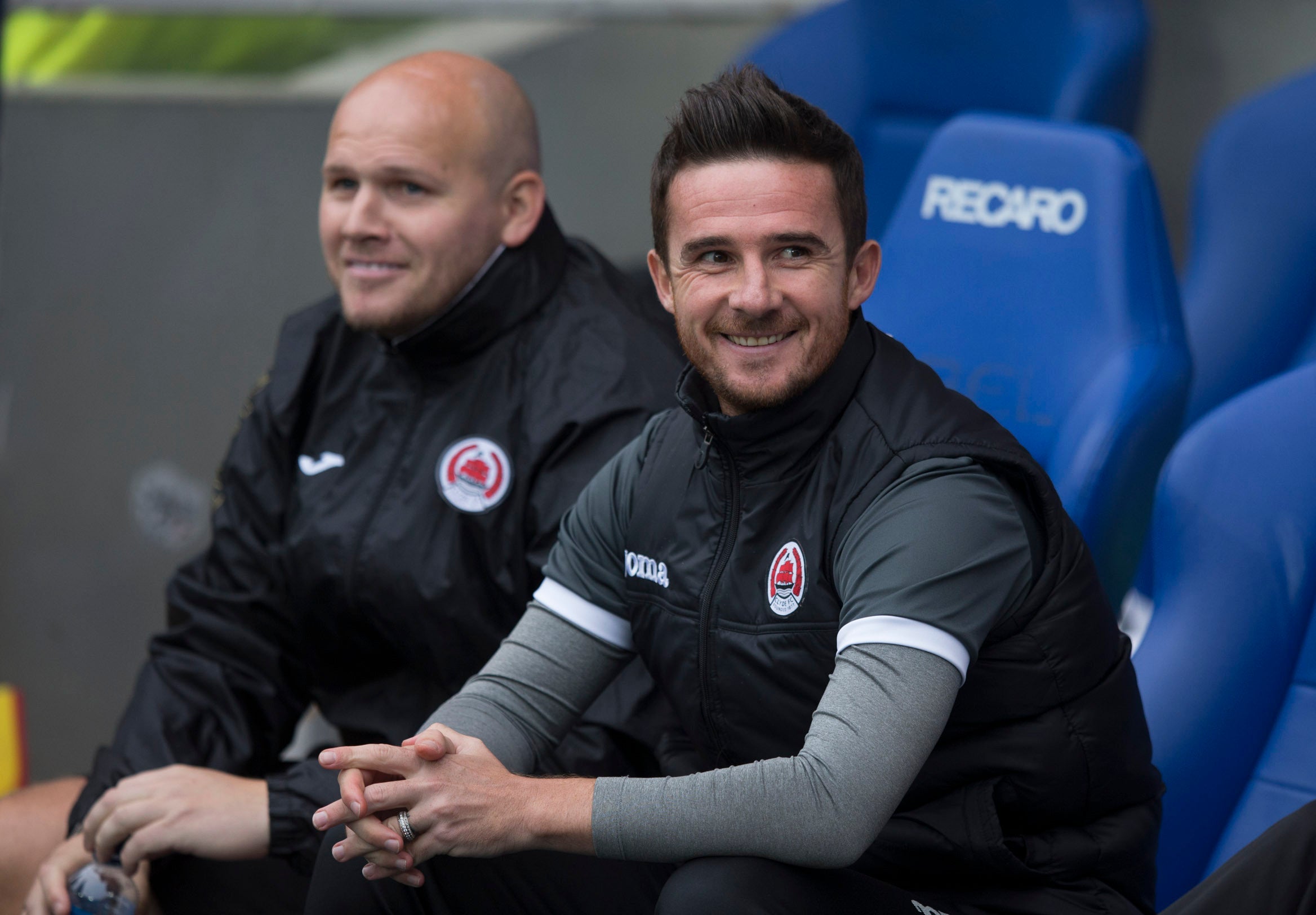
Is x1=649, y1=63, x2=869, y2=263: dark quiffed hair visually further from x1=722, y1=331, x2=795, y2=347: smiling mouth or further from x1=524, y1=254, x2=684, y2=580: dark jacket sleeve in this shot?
x1=524, y1=254, x2=684, y2=580: dark jacket sleeve

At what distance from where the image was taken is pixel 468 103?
1.75 meters

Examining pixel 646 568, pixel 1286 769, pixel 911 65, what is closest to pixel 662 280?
pixel 646 568

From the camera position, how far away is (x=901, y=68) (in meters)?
2.69

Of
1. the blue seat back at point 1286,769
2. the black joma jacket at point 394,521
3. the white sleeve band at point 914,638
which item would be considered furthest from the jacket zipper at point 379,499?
the blue seat back at point 1286,769

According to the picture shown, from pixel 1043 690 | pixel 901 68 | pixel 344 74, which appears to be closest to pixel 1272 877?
pixel 1043 690

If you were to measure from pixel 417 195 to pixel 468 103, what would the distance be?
0.13 meters

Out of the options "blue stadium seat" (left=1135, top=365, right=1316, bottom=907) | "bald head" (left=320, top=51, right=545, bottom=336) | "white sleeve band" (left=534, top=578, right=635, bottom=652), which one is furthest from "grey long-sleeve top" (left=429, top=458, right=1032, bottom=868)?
"bald head" (left=320, top=51, right=545, bottom=336)

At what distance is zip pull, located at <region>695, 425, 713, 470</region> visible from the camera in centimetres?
121

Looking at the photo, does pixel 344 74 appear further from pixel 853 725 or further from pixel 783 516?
pixel 853 725

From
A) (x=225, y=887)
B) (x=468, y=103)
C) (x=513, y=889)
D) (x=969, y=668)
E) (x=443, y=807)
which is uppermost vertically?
(x=468, y=103)

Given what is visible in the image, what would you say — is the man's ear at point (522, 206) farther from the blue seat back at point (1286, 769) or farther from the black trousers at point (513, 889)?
the blue seat back at point (1286, 769)

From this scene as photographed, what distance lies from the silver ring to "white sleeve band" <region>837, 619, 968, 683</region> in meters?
0.36

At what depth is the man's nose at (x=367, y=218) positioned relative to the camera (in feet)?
5.59

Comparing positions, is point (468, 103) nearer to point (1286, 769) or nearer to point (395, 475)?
point (395, 475)
